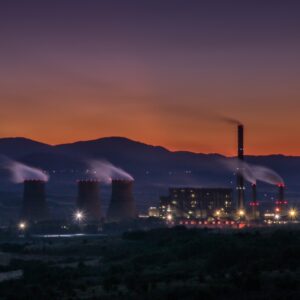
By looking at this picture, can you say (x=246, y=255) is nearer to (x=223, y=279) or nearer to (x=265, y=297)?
(x=223, y=279)

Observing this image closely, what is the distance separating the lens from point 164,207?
122250 mm

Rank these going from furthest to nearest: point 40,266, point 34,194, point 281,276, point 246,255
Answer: point 34,194, point 40,266, point 246,255, point 281,276

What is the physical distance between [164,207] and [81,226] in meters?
20.2

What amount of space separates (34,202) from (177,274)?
222ft

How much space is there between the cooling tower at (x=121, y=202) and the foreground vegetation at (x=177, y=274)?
3565 cm

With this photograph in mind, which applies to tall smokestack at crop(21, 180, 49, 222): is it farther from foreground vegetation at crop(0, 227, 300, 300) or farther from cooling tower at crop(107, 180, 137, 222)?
foreground vegetation at crop(0, 227, 300, 300)

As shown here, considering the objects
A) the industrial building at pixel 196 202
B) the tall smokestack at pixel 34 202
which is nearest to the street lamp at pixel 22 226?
the tall smokestack at pixel 34 202

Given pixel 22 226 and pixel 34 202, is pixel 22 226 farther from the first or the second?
pixel 34 202

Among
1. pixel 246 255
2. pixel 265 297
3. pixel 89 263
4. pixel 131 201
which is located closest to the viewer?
pixel 265 297

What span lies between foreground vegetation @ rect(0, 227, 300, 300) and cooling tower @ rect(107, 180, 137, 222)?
117 feet

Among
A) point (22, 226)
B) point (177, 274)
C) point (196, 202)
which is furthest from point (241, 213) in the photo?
point (177, 274)

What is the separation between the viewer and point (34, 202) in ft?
333

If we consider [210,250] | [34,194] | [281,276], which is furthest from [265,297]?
[34,194]

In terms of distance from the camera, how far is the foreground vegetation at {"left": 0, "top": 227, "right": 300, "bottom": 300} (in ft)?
91.3
